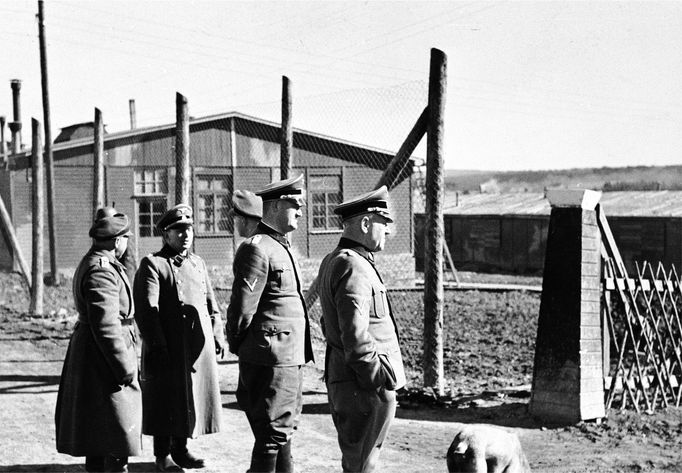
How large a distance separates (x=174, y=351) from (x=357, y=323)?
2.05m

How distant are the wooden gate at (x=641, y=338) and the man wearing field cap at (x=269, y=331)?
413 centimetres

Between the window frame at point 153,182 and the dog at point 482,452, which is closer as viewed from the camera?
the dog at point 482,452

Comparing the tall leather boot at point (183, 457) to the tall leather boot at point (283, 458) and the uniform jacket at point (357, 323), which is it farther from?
the uniform jacket at point (357, 323)

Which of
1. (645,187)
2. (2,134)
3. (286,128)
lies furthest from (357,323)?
(645,187)

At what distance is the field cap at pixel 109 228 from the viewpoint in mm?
5941

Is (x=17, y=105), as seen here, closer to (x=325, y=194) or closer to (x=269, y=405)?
(x=325, y=194)

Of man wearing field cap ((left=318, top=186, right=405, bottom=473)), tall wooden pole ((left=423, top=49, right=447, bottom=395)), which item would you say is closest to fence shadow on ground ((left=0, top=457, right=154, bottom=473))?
man wearing field cap ((left=318, top=186, right=405, bottom=473))

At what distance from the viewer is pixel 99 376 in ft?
19.1

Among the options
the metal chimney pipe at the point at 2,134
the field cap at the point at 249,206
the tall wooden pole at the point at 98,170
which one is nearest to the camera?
the field cap at the point at 249,206

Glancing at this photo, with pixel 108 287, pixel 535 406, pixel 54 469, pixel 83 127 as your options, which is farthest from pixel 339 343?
pixel 83 127

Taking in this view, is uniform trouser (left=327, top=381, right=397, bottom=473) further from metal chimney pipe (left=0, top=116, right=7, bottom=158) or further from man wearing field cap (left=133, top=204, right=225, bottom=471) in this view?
metal chimney pipe (left=0, top=116, right=7, bottom=158)

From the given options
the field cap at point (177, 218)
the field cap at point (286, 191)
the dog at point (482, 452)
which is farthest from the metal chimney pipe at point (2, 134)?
the dog at point (482, 452)

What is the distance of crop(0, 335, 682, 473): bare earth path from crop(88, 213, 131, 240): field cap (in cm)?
174

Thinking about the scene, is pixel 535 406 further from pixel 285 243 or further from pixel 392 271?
pixel 392 271
